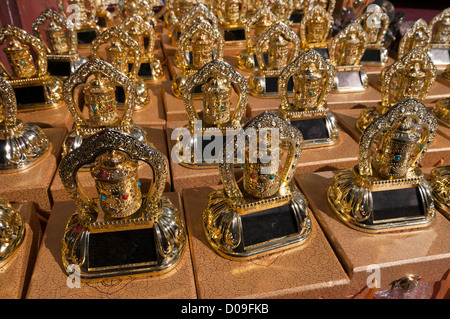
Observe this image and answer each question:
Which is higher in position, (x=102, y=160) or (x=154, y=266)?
(x=102, y=160)

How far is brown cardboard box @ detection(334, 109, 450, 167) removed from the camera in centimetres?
198

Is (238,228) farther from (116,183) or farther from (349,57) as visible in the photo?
(349,57)

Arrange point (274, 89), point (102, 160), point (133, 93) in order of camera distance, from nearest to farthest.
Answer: point (102, 160) < point (133, 93) < point (274, 89)

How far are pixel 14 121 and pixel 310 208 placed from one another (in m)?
1.49

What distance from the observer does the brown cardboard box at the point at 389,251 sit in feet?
4.34

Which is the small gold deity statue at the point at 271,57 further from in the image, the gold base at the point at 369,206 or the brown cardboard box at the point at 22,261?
the brown cardboard box at the point at 22,261

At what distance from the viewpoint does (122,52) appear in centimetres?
224

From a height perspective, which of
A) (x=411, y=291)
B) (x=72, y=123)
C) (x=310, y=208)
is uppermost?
(x=72, y=123)

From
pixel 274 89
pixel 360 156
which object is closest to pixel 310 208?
pixel 360 156

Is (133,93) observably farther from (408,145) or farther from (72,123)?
(408,145)

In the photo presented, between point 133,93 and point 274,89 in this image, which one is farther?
point 274,89

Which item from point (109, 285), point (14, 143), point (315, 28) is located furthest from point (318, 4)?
point (109, 285)

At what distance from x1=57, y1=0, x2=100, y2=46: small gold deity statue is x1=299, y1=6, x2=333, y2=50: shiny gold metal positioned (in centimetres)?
191

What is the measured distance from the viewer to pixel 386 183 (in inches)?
56.8
